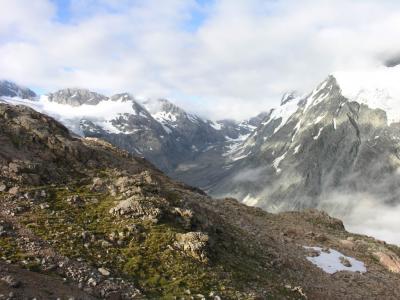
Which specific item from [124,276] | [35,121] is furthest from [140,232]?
[35,121]

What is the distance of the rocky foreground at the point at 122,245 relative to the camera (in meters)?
30.5

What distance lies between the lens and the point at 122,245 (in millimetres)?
36062

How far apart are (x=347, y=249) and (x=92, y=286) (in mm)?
40573

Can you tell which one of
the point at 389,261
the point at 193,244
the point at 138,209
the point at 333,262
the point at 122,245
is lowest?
the point at 122,245

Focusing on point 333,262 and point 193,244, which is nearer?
point 193,244

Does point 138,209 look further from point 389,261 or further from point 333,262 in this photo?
point 389,261

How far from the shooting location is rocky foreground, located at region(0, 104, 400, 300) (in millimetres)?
30531

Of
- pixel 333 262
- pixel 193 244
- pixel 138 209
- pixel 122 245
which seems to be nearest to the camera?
pixel 122 245

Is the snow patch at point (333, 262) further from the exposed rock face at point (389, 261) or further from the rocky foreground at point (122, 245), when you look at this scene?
the exposed rock face at point (389, 261)

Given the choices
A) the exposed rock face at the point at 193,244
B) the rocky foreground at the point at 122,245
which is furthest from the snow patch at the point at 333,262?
the exposed rock face at the point at 193,244

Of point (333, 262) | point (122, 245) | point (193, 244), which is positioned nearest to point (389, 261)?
point (333, 262)

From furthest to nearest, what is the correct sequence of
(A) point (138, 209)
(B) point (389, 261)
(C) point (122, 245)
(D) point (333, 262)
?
(B) point (389, 261) < (D) point (333, 262) < (A) point (138, 209) < (C) point (122, 245)

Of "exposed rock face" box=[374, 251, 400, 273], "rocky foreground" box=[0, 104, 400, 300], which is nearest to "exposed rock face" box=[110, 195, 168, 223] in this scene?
"rocky foreground" box=[0, 104, 400, 300]

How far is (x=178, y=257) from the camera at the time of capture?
35781 mm
